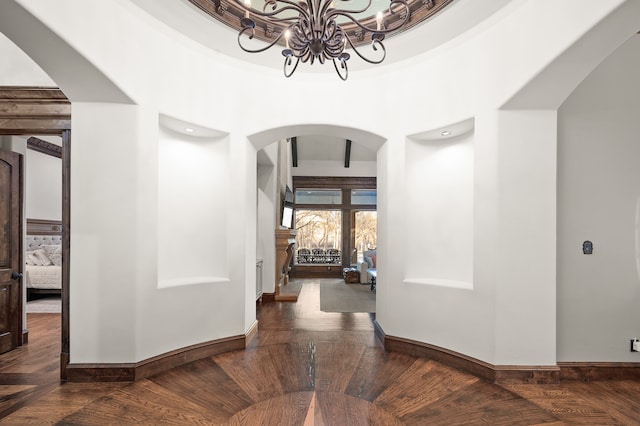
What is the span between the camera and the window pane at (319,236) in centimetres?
1014

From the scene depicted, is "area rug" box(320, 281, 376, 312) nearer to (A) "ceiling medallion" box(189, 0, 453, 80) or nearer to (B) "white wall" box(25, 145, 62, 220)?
(A) "ceiling medallion" box(189, 0, 453, 80)

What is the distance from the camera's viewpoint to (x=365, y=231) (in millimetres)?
10328

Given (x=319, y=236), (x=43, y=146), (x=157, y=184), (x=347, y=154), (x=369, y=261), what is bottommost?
(x=369, y=261)

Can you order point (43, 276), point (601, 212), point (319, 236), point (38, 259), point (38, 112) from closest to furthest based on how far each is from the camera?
1. point (601, 212)
2. point (38, 112)
3. point (43, 276)
4. point (38, 259)
5. point (319, 236)

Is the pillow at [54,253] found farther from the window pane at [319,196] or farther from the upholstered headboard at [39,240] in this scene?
the window pane at [319,196]

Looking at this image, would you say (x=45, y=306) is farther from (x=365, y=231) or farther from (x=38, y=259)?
(x=365, y=231)

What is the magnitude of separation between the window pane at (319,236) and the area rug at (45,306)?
19.2 ft

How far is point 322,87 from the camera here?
3730 mm

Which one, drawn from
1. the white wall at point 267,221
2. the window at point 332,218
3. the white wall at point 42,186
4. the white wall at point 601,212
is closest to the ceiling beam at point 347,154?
the window at point 332,218

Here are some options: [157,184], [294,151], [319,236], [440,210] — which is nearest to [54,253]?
[157,184]

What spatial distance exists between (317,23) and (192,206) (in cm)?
224

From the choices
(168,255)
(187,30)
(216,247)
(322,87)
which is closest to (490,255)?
(322,87)

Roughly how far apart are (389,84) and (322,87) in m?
0.74

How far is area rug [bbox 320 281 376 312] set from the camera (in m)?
5.64
